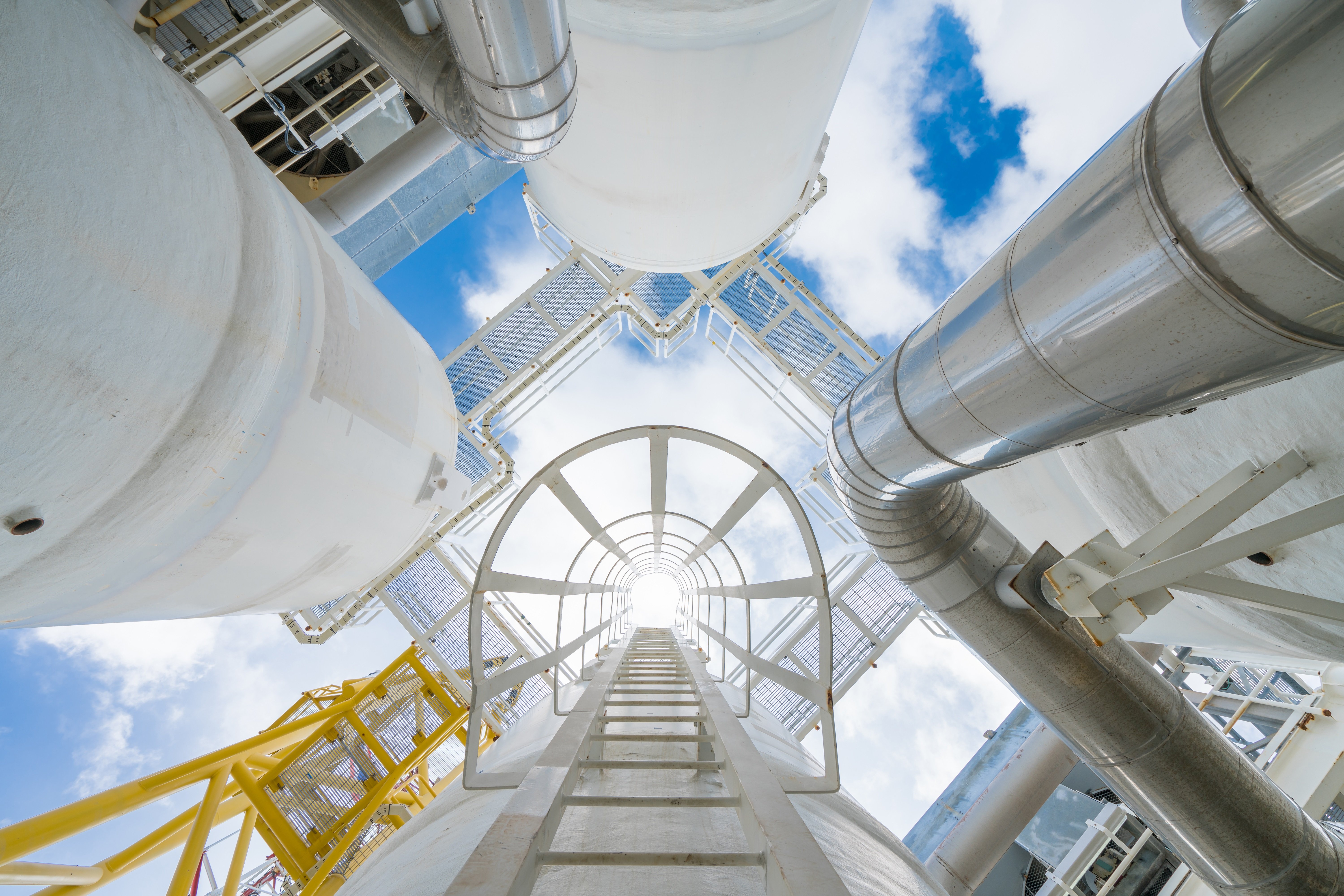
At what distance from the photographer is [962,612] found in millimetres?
2938

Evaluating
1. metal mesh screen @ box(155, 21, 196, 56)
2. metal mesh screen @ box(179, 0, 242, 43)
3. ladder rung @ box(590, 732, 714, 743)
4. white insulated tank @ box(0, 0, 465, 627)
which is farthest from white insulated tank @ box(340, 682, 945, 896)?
metal mesh screen @ box(179, 0, 242, 43)

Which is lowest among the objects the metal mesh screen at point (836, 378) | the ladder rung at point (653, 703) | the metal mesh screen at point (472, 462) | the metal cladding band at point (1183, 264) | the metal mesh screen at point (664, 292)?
the metal mesh screen at point (472, 462)

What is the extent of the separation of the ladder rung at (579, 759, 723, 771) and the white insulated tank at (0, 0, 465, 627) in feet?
6.33

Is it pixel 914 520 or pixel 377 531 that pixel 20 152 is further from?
pixel 914 520

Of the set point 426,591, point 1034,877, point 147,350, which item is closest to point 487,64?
point 147,350

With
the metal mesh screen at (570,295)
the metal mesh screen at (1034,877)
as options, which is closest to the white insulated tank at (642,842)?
the metal mesh screen at (570,295)

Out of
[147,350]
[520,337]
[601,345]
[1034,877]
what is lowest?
[147,350]

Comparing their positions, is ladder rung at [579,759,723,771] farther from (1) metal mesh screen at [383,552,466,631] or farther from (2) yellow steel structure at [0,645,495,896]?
(1) metal mesh screen at [383,552,466,631]

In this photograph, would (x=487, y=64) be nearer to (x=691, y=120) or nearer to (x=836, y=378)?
(x=691, y=120)

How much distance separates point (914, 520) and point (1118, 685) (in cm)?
130

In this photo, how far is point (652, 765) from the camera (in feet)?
6.74

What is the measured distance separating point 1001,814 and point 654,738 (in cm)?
692

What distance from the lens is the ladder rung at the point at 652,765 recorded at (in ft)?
6.62

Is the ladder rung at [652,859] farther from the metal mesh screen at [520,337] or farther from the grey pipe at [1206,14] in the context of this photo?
the metal mesh screen at [520,337]
